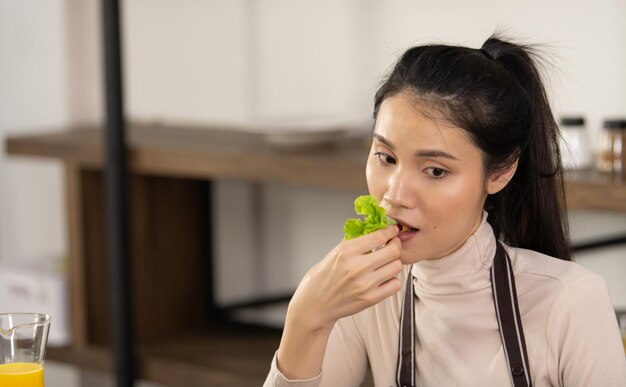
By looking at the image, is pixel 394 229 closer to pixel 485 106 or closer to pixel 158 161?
pixel 485 106

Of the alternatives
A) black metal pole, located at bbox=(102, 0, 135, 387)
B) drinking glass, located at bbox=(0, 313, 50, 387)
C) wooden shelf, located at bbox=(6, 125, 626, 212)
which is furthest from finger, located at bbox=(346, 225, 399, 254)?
black metal pole, located at bbox=(102, 0, 135, 387)

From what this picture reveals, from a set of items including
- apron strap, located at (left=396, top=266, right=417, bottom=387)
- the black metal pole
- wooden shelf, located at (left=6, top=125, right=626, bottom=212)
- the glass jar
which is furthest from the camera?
the black metal pole

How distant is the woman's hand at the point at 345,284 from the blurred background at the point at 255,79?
1549mm

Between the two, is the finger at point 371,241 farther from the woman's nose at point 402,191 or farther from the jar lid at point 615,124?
the jar lid at point 615,124

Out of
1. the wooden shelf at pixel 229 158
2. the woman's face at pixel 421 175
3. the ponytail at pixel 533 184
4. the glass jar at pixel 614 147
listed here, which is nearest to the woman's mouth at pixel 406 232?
the woman's face at pixel 421 175

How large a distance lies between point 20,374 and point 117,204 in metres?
2.02

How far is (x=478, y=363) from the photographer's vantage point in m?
1.58

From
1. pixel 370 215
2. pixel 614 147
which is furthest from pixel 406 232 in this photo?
pixel 614 147

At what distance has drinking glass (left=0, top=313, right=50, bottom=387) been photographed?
1.38 meters

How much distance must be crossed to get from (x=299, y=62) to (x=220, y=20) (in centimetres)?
34

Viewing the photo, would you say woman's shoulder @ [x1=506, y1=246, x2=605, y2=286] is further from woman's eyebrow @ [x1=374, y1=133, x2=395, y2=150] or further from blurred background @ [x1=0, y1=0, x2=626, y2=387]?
blurred background @ [x1=0, y1=0, x2=626, y2=387]

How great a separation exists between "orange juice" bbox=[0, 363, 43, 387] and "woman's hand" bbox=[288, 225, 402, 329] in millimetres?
366

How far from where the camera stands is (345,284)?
4.72 ft

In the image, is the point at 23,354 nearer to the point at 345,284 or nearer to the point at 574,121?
the point at 345,284
